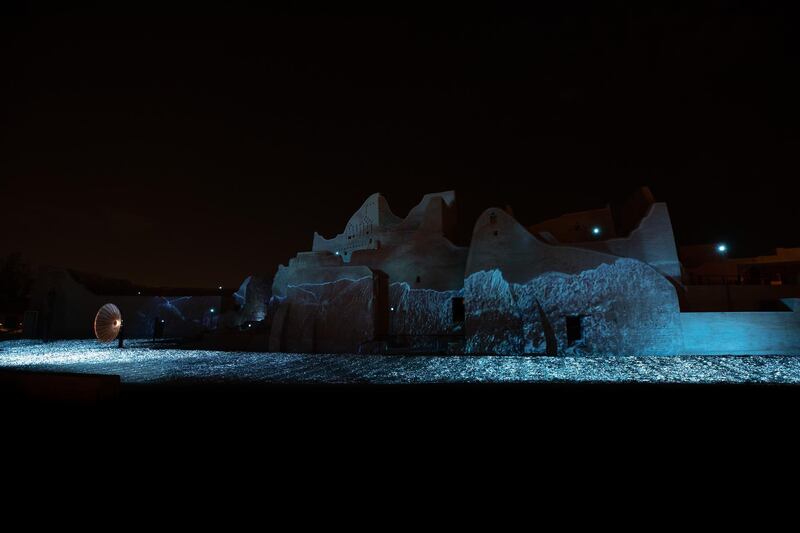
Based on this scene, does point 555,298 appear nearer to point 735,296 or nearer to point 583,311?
point 583,311

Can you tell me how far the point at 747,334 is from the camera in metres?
13.4

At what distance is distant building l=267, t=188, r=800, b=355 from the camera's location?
14016 mm

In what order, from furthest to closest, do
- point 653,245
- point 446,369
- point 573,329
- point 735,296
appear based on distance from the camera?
point 653,245 → point 735,296 → point 573,329 → point 446,369

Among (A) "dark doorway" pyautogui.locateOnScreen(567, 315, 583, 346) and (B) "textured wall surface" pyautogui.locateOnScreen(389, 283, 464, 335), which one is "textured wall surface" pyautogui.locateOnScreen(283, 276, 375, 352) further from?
(A) "dark doorway" pyautogui.locateOnScreen(567, 315, 583, 346)

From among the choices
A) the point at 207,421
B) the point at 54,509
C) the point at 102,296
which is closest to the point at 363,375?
the point at 207,421

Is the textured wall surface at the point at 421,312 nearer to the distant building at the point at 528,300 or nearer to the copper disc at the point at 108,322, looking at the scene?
the distant building at the point at 528,300

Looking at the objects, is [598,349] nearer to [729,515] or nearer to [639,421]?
[639,421]

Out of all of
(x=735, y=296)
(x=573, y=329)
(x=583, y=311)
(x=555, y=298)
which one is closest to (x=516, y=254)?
(x=555, y=298)

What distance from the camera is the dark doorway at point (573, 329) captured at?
15188 mm

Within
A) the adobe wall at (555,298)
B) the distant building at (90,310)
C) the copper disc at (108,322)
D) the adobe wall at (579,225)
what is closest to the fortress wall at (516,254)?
the adobe wall at (555,298)

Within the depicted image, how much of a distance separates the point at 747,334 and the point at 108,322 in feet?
97.8

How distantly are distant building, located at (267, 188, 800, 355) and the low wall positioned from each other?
33mm

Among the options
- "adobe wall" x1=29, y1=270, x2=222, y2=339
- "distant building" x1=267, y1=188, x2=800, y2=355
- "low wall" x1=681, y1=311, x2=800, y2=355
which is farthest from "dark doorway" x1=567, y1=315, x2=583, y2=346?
"adobe wall" x1=29, y1=270, x2=222, y2=339

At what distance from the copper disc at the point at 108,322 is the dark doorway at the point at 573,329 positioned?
2290 centimetres
